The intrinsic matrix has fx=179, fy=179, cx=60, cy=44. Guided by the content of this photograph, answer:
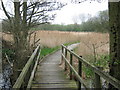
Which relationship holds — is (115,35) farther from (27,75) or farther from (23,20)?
(23,20)

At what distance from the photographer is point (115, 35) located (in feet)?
10.3

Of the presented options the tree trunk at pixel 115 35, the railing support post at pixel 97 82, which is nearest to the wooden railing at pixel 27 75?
the railing support post at pixel 97 82

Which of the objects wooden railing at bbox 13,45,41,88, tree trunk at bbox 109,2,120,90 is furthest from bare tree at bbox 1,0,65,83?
tree trunk at bbox 109,2,120,90

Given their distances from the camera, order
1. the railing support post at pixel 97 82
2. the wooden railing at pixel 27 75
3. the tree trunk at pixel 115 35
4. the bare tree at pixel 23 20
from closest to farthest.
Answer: the wooden railing at pixel 27 75 → the railing support post at pixel 97 82 → the tree trunk at pixel 115 35 → the bare tree at pixel 23 20

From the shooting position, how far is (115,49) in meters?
3.17

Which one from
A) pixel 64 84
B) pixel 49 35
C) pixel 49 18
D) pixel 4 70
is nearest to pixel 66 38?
pixel 49 35

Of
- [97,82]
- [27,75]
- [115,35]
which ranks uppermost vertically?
[115,35]

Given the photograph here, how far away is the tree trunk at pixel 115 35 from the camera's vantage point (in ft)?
10.1

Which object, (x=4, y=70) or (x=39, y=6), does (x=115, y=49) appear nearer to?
(x=39, y=6)

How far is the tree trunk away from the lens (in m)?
3.09

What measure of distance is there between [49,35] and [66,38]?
2840mm

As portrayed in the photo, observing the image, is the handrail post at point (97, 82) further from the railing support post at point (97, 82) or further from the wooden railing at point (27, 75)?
the wooden railing at point (27, 75)

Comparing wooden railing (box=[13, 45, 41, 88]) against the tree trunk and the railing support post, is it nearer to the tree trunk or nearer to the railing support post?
the railing support post

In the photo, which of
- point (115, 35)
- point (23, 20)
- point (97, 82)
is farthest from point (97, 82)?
point (23, 20)
